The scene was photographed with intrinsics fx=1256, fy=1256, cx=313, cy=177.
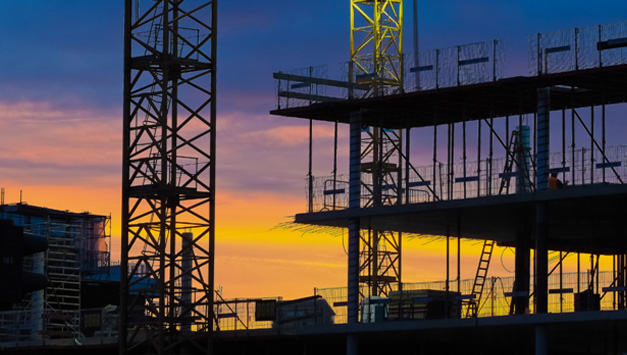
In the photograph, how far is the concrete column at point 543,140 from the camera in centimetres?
5531

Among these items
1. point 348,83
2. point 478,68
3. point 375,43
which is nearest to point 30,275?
point 478,68

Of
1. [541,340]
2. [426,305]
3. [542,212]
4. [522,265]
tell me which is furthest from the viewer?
[522,265]

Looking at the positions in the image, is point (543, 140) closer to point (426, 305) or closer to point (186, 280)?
point (426, 305)

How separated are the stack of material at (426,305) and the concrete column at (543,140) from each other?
22.6 ft

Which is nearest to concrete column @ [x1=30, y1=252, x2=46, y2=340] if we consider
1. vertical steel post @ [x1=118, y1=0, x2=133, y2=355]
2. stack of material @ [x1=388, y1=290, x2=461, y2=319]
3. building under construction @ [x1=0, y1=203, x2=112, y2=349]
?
building under construction @ [x1=0, y1=203, x2=112, y2=349]

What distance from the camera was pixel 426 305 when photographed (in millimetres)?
59250

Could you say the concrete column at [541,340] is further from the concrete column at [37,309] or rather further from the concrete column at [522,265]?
the concrete column at [37,309]

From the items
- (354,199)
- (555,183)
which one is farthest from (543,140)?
(354,199)

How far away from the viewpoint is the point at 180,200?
72.0m

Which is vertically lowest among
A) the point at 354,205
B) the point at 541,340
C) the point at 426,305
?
the point at 541,340

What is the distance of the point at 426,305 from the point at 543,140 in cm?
985

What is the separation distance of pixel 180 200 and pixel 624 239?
24805mm

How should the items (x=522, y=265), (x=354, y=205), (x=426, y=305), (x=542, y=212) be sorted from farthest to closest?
1. (x=522, y=265)
2. (x=354, y=205)
3. (x=426, y=305)
4. (x=542, y=212)

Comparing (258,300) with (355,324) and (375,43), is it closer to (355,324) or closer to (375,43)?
(355,324)
